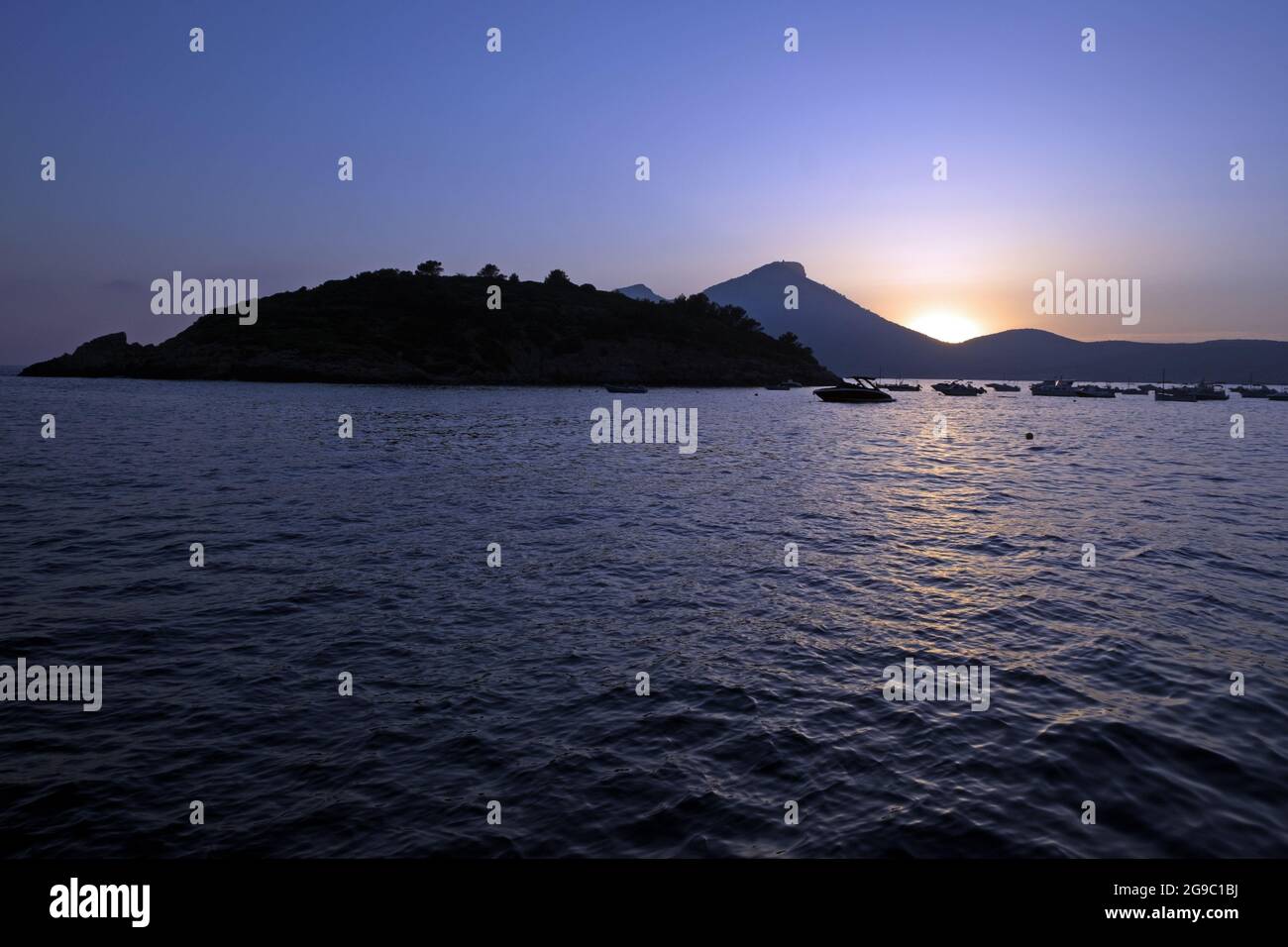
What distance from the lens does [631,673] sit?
12.4 meters

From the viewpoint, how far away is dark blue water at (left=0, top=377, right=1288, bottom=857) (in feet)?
26.4

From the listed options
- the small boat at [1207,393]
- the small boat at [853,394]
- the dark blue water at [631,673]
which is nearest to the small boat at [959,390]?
the small boat at [1207,393]

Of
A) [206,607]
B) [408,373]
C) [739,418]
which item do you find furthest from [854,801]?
[408,373]

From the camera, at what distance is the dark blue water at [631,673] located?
8.05m

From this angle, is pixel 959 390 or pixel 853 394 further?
pixel 959 390

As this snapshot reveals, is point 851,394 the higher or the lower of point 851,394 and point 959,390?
the lower

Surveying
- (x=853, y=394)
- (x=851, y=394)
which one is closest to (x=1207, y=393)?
(x=853, y=394)

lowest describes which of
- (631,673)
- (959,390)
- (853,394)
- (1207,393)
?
(631,673)

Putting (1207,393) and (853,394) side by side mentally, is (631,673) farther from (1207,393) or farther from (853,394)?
(1207,393)

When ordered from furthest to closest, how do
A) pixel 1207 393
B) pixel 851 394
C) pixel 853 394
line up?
pixel 1207 393 < pixel 851 394 < pixel 853 394

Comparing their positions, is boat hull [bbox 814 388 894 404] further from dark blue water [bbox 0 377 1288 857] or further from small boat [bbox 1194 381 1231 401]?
small boat [bbox 1194 381 1231 401]
